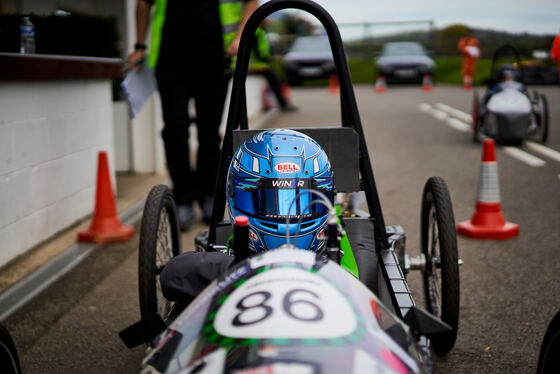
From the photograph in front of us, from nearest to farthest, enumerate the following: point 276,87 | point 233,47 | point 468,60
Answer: point 233,47 → point 276,87 → point 468,60

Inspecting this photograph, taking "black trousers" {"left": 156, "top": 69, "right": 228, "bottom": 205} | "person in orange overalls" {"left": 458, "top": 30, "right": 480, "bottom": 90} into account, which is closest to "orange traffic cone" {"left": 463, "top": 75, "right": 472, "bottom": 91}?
"person in orange overalls" {"left": 458, "top": 30, "right": 480, "bottom": 90}

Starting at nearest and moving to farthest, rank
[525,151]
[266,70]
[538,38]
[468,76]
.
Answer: [525,151] < [266,70] < [538,38] < [468,76]

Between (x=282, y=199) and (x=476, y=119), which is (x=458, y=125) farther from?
(x=282, y=199)

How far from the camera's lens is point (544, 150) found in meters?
10.6

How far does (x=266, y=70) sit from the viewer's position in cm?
1616

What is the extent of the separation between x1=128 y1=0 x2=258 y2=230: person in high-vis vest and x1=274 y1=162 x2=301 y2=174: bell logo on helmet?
9.71ft

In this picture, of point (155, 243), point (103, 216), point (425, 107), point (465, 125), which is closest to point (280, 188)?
point (155, 243)

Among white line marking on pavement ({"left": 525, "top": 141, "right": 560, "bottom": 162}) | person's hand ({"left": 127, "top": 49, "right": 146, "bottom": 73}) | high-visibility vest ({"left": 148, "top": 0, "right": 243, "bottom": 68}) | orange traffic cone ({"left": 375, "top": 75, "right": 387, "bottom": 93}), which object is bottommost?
white line marking on pavement ({"left": 525, "top": 141, "right": 560, "bottom": 162})

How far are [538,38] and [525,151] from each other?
34.0 ft

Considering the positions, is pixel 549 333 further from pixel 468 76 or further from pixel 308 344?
pixel 468 76

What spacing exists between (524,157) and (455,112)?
6703mm

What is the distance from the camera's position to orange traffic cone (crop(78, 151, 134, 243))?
235 inches

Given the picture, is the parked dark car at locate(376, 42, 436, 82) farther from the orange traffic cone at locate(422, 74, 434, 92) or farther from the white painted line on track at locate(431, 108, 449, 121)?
the white painted line on track at locate(431, 108, 449, 121)

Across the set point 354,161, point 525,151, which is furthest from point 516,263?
point 525,151
